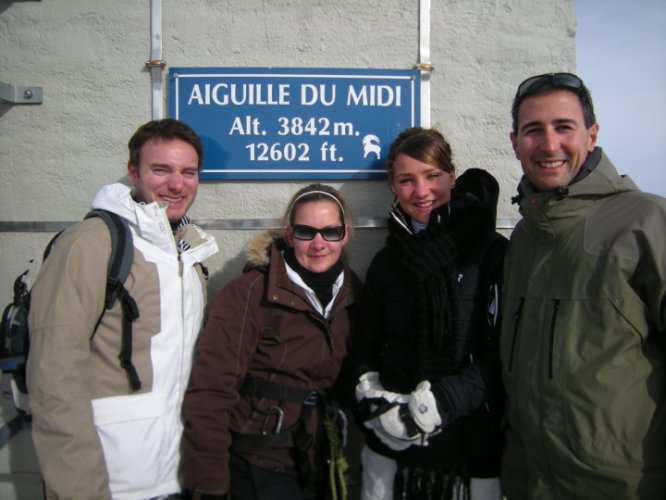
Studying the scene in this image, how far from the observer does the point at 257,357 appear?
1.95 metres

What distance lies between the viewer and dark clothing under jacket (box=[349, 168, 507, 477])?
170 centimetres

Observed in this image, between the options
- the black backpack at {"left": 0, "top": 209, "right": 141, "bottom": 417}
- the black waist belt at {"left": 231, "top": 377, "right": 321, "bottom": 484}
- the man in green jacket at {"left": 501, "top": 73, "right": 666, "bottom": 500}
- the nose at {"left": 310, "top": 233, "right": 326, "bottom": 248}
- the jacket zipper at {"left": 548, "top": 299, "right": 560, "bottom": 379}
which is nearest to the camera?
the man in green jacket at {"left": 501, "top": 73, "right": 666, "bottom": 500}

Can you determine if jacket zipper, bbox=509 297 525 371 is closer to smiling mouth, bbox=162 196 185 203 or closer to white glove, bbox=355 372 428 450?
white glove, bbox=355 372 428 450

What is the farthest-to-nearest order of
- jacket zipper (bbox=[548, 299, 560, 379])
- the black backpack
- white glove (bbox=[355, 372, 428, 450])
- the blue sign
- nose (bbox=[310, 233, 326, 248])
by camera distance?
1. the blue sign
2. nose (bbox=[310, 233, 326, 248])
3. white glove (bbox=[355, 372, 428, 450])
4. the black backpack
5. jacket zipper (bbox=[548, 299, 560, 379])

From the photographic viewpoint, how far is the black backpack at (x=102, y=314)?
158 centimetres

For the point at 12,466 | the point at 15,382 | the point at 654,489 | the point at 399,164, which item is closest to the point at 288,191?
the point at 399,164

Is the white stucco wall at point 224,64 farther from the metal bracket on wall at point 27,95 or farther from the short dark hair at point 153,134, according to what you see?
the short dark hair at point 153,134

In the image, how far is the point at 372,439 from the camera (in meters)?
1.97

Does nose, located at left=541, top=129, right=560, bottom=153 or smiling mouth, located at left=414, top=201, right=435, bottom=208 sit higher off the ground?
nose, located at left=541, top=129, right=560, bottom=153

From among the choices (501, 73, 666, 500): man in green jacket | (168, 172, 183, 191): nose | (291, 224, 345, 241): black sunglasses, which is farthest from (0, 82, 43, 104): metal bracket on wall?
(501, 73, 666, 500): man in green jacket

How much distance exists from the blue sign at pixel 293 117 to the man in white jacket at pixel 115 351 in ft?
2.08

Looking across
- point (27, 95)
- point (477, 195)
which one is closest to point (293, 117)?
point (477, 195)

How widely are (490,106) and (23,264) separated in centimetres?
292

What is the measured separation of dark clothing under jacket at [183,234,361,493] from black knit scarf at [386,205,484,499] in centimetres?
39
